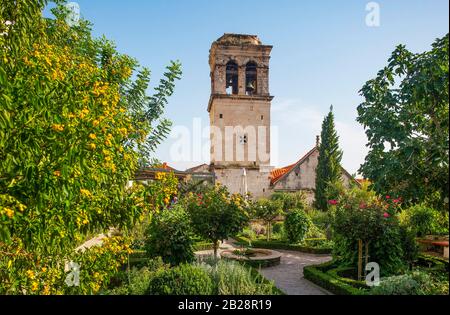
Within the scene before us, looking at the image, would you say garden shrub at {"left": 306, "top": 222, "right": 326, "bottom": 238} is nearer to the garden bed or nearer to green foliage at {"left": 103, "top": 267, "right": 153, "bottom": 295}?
the garden bed

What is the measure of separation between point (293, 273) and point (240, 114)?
66.8 feet

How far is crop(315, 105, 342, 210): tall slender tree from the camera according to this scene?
105ft

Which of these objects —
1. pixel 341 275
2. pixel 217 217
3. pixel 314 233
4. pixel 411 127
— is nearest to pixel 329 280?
pixel 341 275

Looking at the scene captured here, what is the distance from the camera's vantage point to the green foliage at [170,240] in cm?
1216

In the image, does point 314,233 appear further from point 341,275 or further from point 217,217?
point 217,217

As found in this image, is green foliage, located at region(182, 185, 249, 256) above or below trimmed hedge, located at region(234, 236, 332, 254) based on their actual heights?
above

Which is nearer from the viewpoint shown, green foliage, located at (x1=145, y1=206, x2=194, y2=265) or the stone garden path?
the stone garden path

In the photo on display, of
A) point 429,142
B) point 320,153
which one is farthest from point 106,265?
point 320,153

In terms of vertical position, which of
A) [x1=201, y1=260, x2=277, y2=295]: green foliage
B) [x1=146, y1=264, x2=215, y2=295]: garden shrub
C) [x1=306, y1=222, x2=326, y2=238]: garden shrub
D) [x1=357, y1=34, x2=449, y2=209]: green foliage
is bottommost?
[x1=306, y1=222, x2=326, y2=238]: garden shrub

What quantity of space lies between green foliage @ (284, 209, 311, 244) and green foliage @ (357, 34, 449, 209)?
15364mm

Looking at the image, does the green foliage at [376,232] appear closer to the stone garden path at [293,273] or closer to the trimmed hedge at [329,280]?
the trimmed hedge at [329,280]

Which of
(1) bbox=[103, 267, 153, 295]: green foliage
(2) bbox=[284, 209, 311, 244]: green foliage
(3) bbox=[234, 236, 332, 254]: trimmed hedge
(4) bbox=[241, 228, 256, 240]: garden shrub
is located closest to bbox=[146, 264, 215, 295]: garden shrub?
(1) bbox=[103, 267, 153, 295]: green foliage

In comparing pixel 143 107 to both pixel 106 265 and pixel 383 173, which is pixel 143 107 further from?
pixel 383 173

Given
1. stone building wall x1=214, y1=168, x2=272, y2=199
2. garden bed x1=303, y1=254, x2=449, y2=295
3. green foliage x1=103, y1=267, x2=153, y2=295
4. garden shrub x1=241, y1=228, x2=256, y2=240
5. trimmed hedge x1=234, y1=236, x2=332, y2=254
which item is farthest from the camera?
stone building wall x1=214, y1=168, x2=272, y2=199
